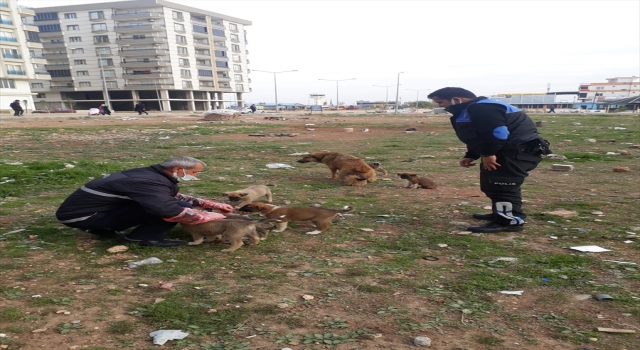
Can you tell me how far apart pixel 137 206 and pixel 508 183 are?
4462 mm

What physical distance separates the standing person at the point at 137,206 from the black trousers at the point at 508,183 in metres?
3.42

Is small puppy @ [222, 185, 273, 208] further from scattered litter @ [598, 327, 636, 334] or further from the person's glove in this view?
scattered litter @ [598, 327, 636, 334]

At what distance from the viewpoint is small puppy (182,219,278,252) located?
14.3 ft

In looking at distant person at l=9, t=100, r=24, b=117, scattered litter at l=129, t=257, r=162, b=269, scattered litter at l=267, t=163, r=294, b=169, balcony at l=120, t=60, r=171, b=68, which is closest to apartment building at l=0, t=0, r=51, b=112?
balcony at l=120, t=60, r=171, b=68

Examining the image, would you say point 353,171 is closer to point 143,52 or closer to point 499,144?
point 499,144

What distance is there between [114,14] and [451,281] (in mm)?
91611

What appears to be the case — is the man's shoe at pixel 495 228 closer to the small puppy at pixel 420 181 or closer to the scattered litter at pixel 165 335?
the small puppy at pixel 420 181

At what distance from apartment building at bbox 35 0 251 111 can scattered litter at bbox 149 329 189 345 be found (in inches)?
3342

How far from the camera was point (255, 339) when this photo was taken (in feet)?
8.68

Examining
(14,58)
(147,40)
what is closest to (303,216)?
(14,58)

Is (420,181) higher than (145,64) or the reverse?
the reverse

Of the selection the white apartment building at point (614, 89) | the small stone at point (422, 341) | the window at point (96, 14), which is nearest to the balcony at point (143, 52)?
the window at point (96, 14)

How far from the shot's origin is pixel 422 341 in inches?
105

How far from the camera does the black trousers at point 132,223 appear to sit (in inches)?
170
